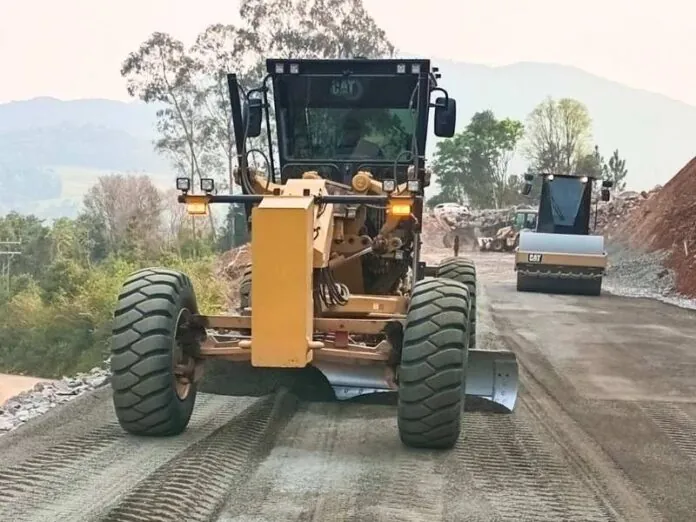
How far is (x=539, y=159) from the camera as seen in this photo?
6538 cm

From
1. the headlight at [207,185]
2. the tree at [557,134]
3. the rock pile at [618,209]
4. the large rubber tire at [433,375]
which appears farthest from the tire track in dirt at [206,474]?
the tree at [557,134]

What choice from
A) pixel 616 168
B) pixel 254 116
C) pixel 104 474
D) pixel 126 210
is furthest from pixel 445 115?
pixel 616 168

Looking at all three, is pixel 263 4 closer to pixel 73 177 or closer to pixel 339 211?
pixel 339 211

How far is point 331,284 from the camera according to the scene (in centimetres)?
712

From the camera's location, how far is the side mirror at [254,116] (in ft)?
26.0

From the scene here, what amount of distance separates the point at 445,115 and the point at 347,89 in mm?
931

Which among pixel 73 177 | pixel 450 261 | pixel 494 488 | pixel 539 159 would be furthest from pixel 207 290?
pixel 73 177

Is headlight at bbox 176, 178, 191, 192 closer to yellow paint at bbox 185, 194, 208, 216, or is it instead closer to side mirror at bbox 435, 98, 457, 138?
yellow paint at bbox 185, 194, 208, 216

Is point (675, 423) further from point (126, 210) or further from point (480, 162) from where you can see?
point (480, 162)

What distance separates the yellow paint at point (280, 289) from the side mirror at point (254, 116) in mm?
2005

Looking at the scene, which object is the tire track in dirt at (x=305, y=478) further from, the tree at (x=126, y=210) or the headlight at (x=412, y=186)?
the tree at (x=126, y=210)

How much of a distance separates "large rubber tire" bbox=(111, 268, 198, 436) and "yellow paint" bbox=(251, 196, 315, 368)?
0.68 metres

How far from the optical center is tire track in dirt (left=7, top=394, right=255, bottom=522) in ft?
15.9

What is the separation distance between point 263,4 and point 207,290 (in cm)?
1894
